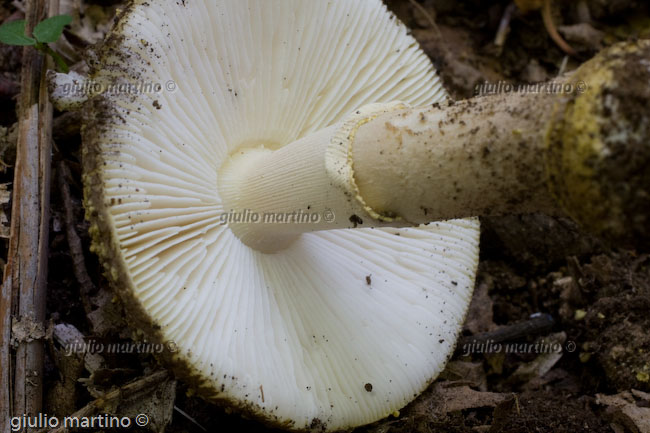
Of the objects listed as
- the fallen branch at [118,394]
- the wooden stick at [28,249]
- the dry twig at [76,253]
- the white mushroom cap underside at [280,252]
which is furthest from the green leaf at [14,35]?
the fallen branch at [118,394]

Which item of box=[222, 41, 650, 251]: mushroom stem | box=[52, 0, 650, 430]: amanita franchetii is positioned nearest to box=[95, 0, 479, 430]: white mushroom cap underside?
box=[52, 0, 650, 430]: amanita franchetii

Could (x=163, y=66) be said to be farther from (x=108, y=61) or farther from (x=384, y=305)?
(x=384, y=305)

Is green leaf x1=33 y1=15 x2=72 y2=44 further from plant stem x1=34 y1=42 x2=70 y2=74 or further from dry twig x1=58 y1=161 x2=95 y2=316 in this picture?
dry twig x1=58 y1=161 x2=95 y2=316

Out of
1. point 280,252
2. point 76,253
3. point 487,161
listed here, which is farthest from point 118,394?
point 487,161

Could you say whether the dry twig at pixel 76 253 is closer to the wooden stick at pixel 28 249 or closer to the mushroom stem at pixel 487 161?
the wooden stick at pixel 28 249

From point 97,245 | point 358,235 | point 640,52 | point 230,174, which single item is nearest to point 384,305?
point 358,235

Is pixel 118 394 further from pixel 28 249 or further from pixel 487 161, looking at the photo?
pixel 487 161
